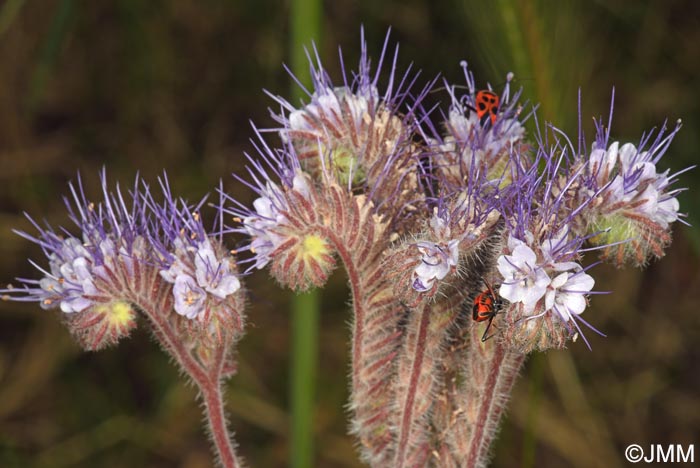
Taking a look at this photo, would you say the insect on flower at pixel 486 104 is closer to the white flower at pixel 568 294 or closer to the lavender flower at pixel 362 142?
the lavender flower at pixel 362 142

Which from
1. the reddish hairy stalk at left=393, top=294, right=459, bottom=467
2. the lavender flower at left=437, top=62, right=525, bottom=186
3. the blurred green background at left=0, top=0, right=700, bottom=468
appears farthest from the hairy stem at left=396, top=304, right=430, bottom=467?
the blurred green background at left=0, top=0, right=700, bottom=468

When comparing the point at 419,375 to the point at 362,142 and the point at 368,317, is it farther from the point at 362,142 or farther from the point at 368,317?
the point at 362,142

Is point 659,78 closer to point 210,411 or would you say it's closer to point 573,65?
point 573,65

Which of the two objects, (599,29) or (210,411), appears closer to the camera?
Result: (210,411)

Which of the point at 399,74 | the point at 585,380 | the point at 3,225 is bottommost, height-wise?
the point at 585,380

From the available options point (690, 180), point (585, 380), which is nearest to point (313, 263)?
point (690, 180)

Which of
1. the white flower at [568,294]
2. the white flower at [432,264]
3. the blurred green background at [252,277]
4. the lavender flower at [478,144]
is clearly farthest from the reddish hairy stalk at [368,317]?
the blurred green background at [252,277]
